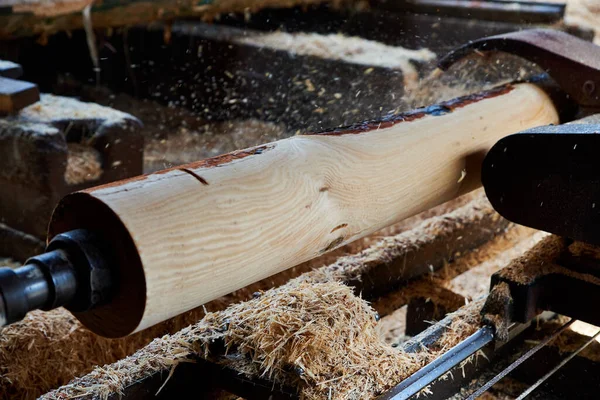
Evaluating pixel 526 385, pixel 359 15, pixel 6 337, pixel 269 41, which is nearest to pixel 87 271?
pixel 6 337

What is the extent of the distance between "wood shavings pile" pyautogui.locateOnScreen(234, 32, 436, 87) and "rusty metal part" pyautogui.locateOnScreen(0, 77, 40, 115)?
2616 millimetres

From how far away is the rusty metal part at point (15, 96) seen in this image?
4281 mm

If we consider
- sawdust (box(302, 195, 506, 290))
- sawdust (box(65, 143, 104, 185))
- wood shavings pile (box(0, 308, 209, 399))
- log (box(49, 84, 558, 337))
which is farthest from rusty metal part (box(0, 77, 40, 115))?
log (box(49, 84, 558, 337))

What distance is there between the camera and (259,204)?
1.92 m

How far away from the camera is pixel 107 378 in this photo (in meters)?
2.06

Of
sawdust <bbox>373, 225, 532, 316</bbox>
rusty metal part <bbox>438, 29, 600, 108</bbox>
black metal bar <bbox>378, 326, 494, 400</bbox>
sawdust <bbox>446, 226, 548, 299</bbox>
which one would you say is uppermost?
rusty metal part <bbox>438, 29, 600, 108</bbox>

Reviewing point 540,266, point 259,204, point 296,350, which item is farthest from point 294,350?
point 540,266

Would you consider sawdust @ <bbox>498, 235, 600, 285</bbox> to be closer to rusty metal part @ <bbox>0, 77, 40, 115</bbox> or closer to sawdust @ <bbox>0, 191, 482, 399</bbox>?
sawdust @ <bbox>0, 191, 482, 399</bbox>

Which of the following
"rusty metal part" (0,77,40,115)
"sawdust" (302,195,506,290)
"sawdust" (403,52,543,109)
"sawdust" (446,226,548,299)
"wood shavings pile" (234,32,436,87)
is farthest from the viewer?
"wood shavings pile" (234,32,436,87)

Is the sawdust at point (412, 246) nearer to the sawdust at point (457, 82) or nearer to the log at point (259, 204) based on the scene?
the log at point (259, 204)

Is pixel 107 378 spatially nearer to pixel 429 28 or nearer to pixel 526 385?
pixel 526 385

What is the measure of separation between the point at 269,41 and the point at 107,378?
5018 millimetres

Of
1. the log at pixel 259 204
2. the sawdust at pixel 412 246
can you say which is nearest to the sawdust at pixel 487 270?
the sawdust at pixel 412 246

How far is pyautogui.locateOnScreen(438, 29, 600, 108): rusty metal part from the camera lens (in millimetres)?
3039
